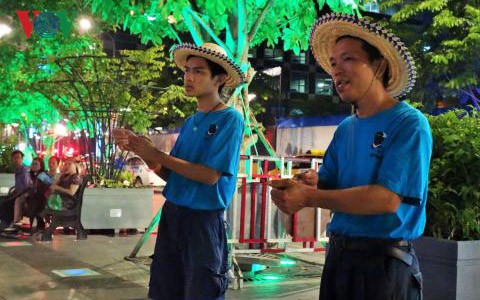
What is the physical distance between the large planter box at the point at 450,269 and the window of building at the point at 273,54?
5369cm

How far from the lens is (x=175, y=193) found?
3.19 metres

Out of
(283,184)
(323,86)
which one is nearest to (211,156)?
(283,184)

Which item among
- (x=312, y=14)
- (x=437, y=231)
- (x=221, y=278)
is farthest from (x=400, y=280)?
(x=312, y=14)

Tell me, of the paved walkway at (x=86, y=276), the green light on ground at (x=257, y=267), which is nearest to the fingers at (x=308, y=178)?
the paved walkway at (x=86, y=276)

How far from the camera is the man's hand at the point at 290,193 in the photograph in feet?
6.59

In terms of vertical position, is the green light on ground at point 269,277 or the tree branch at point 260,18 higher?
the tree branch at point 260,18

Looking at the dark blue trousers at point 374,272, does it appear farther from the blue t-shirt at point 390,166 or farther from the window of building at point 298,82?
the window of building at point 298,82

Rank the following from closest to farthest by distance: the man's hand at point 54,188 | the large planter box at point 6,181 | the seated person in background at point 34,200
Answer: the man's hand at point 54,188, the seated person in background at point 34,200, the large planter box at point 6,181

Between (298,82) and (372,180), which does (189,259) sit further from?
(298,82)

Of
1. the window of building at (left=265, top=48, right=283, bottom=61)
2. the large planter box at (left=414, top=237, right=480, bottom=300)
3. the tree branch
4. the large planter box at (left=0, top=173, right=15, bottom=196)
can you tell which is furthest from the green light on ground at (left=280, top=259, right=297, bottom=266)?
the window of building at (left=265, top=48, right=283, bottom=61)

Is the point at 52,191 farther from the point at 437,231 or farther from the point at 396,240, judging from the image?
the point at 396,240

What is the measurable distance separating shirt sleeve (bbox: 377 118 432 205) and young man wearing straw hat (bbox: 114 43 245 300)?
3.84 feet

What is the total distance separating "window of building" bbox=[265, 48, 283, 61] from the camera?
57191 millimetres

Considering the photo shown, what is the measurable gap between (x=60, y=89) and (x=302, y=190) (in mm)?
15463
